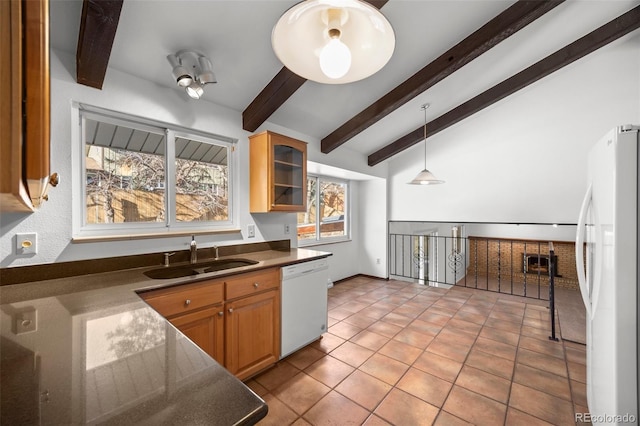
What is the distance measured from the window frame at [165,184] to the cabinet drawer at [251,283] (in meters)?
0.69

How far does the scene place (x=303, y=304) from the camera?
2.41 meters

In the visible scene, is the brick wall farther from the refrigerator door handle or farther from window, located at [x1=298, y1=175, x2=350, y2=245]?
the refrigerator door handle

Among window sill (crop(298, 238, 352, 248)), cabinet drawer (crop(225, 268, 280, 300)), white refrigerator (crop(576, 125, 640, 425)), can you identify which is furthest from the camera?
window sill (crop(298, 238, 352, 248))

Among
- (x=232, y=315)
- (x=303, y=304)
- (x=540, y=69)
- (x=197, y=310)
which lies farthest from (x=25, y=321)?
(x=540, y=69)

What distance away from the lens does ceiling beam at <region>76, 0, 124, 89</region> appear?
140cm

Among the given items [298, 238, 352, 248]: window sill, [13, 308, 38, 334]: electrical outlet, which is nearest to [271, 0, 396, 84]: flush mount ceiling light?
[13, 308, 38, 334]: electrical outlet

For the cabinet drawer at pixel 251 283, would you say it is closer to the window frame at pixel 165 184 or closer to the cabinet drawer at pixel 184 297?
the cabinet drawer at pixel 184 297

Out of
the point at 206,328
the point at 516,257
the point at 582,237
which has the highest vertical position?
the point at 582,237

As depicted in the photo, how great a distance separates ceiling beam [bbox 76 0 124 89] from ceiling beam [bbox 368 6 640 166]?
3724 mm

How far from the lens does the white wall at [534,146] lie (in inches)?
130

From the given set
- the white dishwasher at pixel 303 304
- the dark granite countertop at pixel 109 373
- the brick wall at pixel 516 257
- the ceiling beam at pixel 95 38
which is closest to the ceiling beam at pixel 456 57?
the white dishwasher at pixel 303 304

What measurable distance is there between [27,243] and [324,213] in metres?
3.59

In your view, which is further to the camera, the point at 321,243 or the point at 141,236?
the point at 321,243

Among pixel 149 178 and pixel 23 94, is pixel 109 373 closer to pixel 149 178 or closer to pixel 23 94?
pixel 23 94
